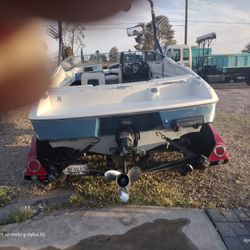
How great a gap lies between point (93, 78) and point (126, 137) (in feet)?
6.13

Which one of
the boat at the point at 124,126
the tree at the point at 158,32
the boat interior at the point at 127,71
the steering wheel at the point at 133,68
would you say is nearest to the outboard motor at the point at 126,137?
the boat at the point at 124,126

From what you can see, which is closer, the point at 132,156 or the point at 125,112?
the point at 125,112

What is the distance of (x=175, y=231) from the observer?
2908mm

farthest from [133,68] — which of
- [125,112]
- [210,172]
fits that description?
[125,112]

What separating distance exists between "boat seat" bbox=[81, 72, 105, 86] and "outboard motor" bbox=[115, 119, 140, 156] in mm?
1619

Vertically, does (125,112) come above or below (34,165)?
above

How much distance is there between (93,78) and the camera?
16.1ft

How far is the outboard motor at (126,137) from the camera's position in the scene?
3271mm

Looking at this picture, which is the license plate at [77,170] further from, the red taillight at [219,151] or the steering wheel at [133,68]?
the steering wheel at [133,68]

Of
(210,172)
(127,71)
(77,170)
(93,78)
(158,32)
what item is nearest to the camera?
(77,170)

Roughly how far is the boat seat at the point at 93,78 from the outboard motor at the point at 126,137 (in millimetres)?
1619

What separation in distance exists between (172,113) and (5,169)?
8.45 feet

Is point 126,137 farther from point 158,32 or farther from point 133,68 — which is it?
point 133,68

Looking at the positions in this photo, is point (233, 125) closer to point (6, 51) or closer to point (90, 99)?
point (90, 99)
